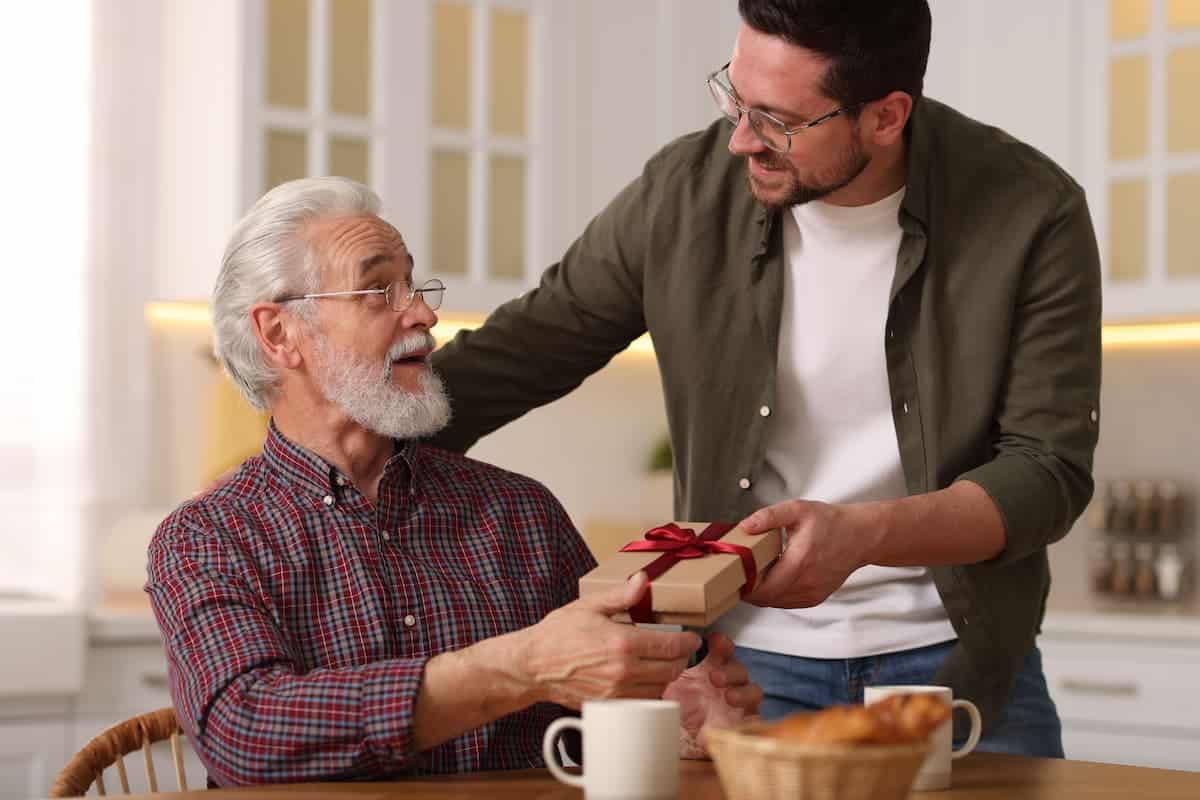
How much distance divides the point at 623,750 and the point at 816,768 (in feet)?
0.70

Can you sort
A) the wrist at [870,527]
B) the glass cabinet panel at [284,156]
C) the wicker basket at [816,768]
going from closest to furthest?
the wicker basket at [816,768], the wrist at [870,527], the glass cabinet panel at [284,156]

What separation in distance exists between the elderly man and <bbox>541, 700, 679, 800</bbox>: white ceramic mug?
0.16 metres

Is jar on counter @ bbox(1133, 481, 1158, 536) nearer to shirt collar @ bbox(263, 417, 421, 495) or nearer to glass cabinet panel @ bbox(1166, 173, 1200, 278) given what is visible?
glass cabinet panel @ bbox(1166, 173, 1200, 278)

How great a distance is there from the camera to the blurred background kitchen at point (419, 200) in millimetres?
3527

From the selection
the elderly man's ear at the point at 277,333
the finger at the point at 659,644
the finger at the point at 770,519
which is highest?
the elderly man's ear at the point at 277,333

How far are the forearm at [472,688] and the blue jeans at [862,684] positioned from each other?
529 mm

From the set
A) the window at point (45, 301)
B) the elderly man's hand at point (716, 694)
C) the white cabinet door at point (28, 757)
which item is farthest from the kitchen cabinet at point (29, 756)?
the elderly man's hand at point (716, 694)

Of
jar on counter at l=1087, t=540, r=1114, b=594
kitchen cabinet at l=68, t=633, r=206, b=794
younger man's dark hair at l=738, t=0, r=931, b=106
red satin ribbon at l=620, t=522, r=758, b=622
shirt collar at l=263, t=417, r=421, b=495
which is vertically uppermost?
younger man's dark hair at l=738, t=0, r=931, b=106

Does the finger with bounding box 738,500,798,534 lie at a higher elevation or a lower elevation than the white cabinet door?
higher

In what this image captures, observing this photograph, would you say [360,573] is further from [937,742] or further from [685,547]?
[937,742]

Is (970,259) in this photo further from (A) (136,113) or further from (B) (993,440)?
(A) (136,113)

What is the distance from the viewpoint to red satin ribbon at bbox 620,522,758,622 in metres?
1.52

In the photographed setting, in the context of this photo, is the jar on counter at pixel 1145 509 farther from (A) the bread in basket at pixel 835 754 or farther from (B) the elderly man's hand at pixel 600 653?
(A) the bread in basket at pixel 835 754

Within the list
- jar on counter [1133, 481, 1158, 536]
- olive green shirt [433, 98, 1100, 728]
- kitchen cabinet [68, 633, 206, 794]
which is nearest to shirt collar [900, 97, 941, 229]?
olive green shirt [433, 98, 1100, 728]
